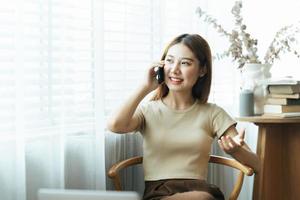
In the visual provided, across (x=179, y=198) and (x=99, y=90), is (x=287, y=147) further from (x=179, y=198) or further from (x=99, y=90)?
(x=99, y=90)

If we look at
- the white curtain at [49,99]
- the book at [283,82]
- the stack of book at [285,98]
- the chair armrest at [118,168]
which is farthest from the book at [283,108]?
the white curtain at [49,99]

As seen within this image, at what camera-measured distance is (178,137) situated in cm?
181

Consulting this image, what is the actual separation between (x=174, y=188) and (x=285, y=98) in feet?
2.39

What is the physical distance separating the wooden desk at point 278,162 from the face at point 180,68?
0.54 metres

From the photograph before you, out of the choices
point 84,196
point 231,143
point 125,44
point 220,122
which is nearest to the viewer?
point 84,196

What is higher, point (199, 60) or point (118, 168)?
point (199, 60)

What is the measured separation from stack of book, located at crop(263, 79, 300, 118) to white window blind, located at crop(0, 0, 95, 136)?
88 cm

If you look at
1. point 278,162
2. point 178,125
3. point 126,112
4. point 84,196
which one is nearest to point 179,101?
point 178,125

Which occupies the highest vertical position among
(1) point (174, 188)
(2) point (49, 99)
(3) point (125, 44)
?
(3) point (125, 44)

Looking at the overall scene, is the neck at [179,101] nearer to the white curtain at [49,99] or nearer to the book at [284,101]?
the white curtain at [49,99]

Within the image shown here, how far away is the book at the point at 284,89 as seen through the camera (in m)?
2.06

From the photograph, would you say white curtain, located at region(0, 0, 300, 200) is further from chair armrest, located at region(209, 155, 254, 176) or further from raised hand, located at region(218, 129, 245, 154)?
raised hand, located at region(218, 129, 245, 154)

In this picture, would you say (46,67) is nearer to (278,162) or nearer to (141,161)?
(141,161)

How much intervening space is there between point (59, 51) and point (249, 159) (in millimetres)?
877
